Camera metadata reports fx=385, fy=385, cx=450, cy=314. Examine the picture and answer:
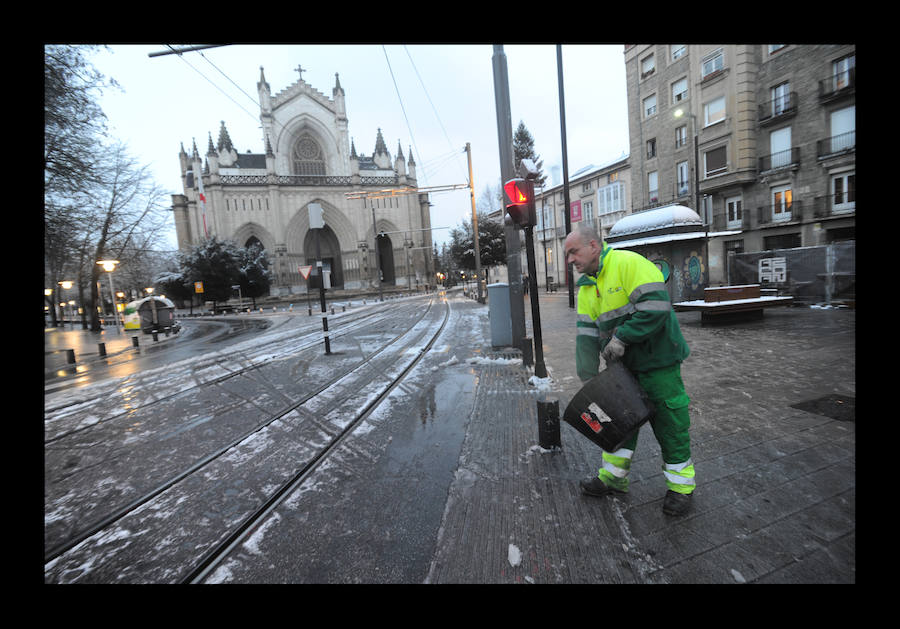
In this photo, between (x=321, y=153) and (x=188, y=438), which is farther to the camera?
(x=321, y=153)

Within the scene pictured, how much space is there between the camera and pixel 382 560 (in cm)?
211

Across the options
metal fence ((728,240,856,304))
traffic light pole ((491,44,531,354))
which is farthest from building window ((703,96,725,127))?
traffic light pole ((491,44,531,354))

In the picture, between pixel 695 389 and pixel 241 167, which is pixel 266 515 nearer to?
pixel 695 389

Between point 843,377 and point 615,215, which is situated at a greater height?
point 615,215

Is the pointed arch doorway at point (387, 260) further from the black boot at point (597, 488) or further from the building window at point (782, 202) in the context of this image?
Result: the black boot at point (597, 488)

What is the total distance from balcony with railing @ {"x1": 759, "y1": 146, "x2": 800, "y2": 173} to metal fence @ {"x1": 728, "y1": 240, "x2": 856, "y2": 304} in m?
9.17

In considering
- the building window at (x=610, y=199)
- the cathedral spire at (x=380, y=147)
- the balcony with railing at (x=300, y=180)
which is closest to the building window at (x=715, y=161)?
the building window at (x=610, y=199)

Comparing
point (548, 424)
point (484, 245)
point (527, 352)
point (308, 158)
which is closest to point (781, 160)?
point (484, 245)

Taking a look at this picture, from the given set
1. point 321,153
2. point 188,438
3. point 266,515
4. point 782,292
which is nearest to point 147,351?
point 188,438

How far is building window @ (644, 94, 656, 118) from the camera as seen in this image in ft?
80.2

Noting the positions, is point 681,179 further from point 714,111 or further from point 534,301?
point 534,301

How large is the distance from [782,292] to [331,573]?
15.7 m

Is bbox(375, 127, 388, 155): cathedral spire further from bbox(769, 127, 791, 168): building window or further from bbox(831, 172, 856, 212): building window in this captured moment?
bbox(831, 172, 856, 212): building window
